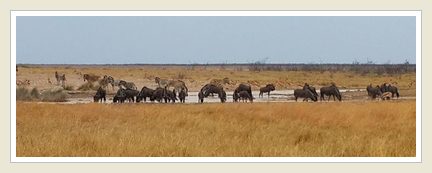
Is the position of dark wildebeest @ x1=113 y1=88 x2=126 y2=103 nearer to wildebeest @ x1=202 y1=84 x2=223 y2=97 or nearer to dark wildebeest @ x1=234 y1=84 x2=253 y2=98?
wildebeest @ x1=202 y1=84 x2=223 y2=97

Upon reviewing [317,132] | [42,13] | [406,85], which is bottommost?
[317,132]

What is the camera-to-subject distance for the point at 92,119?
10820 mm

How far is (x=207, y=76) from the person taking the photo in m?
15.1

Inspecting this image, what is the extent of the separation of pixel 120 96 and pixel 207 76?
2613 millimetres

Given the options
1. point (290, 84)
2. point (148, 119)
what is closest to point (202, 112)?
point (148, 119)

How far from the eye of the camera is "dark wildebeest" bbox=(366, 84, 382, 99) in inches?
544

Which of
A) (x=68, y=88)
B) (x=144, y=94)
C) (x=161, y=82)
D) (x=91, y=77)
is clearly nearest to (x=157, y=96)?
(x=144, y=94)

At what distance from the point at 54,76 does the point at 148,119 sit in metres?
3.89

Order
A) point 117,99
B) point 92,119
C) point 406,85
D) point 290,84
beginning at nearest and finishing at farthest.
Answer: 1. point 92,119
2. point 406,85
3. point 117,99
4. point 290,84

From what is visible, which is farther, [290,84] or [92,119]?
[290,84]

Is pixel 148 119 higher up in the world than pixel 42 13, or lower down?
lower down

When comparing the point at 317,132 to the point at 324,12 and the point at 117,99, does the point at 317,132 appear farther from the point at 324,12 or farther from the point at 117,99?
the point at 117,99

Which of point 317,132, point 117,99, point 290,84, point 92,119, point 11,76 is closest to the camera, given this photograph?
point 11,76

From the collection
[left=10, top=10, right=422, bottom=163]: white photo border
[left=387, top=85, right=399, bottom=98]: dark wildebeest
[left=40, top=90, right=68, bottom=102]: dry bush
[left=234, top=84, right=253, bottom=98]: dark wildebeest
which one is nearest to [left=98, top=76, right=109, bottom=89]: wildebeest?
[left=40, top=90, right=68, bottom=102]: dry bush
